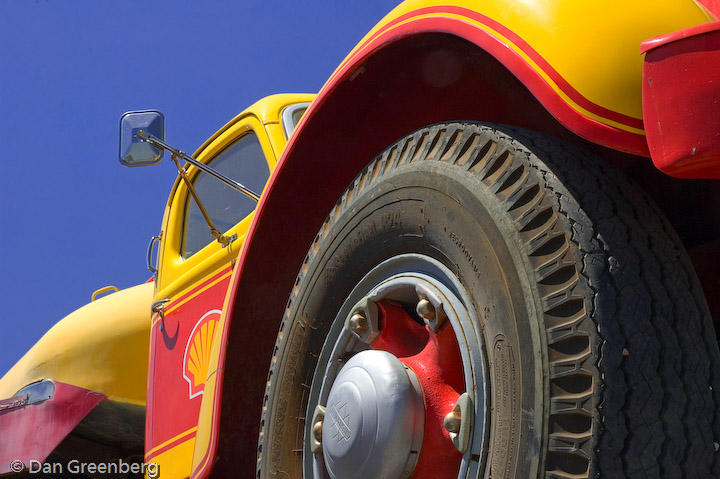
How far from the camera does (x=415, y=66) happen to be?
6.12 feet

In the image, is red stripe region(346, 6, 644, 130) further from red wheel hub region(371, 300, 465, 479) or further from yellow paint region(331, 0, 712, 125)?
red wheel hub region(371, 300, 465, 479)

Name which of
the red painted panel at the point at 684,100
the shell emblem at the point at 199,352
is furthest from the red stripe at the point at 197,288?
the red painted panel at the point at 684,100

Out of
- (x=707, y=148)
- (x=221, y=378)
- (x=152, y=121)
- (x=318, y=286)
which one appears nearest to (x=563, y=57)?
(x=707, y=148)

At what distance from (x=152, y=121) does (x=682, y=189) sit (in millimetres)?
2088

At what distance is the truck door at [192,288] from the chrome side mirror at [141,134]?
0.38 m

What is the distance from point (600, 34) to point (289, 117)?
2.21m

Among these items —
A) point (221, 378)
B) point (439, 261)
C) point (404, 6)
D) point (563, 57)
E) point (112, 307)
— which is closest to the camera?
point (563, 57)

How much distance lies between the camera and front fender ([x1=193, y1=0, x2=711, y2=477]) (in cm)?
131

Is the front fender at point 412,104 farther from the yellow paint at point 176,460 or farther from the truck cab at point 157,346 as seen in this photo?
the truck cab at point 157,346

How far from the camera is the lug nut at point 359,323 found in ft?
5.62

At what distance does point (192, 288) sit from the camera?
11.0ft

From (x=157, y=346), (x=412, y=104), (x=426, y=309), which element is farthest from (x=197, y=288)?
(x=426, y=309)

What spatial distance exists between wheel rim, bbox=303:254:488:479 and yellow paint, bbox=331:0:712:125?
1.27ft

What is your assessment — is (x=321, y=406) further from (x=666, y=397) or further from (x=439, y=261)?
(x=666, y=397)
